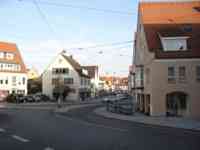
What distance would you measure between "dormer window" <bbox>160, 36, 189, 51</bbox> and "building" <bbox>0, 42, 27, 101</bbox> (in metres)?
44.4

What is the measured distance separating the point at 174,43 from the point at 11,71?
46.1 metres

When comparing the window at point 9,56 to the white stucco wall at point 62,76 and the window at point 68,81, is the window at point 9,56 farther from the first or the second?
the window at point 68,81

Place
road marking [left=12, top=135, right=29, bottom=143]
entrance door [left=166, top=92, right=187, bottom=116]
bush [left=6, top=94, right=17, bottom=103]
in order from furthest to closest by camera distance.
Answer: bush [left=6, top=94, right=17, bottom=103] < entrance door [left=166, top=92, right=187, bottom=116] < road marking [left=12, top=135, right=29, bottom=143]

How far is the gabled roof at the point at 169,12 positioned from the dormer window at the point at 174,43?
148 inches

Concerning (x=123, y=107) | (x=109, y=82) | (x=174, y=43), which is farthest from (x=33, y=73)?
(x=174, y=43)

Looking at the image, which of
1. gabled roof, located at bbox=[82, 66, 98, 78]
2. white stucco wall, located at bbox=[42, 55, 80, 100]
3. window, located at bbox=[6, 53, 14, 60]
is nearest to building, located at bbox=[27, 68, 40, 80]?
gabled roof, located at bbox=[82, 66, 98, 78]

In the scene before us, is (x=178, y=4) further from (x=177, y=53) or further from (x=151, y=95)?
(x=151, y=95)

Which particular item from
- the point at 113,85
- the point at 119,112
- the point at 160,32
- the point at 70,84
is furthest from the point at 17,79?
the point at 113,85

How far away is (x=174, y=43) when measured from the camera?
2986 cm

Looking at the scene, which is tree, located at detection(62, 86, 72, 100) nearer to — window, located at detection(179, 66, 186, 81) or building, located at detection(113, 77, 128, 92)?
window, located at detection(179, 66, 186, 81)

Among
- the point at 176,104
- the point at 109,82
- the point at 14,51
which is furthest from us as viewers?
the point at 109,82

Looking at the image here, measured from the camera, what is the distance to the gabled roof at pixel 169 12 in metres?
33.3

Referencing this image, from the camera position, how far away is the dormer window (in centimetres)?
2946

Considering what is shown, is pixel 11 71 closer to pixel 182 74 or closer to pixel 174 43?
pixel 174 43
